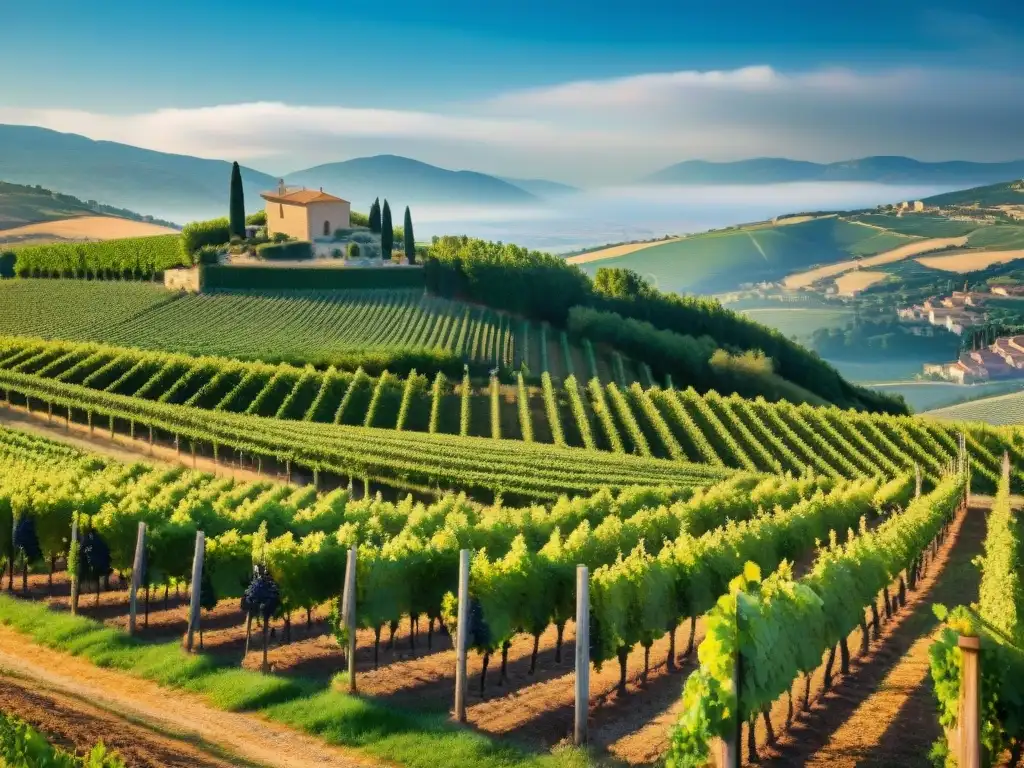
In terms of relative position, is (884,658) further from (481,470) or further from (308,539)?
(481,470)

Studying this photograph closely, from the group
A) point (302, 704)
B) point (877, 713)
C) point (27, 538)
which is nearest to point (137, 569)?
point (27, 538)

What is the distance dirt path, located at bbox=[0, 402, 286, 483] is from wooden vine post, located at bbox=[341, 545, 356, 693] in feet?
71.9

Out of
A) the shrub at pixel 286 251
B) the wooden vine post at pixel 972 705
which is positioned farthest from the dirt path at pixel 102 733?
the shrub at pixel 286 251

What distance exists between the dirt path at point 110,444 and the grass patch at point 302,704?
19.4 m

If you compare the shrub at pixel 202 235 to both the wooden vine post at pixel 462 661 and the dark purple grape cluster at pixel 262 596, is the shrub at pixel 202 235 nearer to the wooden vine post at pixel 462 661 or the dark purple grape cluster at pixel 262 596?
the dark purple grape cluster at pixel 262 596

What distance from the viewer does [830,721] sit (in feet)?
43.6

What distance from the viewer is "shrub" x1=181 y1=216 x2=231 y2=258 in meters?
87.4

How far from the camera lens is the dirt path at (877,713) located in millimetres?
11930

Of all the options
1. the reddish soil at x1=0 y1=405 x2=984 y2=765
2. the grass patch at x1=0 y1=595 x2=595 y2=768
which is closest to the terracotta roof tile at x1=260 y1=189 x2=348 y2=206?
the reddish soil at x1=0 y1=405 x2=984 y2=765

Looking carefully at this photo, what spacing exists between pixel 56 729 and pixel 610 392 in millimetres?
41633

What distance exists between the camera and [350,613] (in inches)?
576

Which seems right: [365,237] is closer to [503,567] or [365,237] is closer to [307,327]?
[307,327]

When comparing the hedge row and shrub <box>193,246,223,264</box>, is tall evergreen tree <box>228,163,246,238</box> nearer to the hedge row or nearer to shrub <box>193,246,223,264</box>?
shrub <box>193,246,223,264</box>

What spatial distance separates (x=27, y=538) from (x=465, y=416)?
27.8 metres
